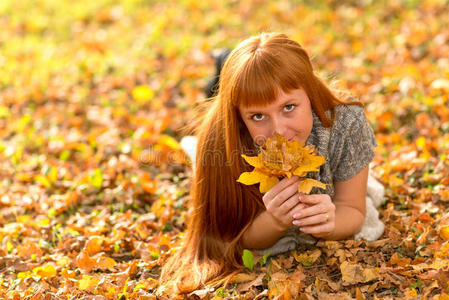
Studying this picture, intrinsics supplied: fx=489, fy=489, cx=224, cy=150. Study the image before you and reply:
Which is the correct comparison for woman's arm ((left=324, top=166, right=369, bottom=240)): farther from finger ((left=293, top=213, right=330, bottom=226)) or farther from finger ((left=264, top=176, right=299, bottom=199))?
finger ((left=264, top=176, right=299, bottom=199))

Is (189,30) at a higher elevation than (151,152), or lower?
higher

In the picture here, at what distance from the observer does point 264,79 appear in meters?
2.11

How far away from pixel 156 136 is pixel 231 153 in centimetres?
169

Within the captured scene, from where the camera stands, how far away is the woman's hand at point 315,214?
2.12 m

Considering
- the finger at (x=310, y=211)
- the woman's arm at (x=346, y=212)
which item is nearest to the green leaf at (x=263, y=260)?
the woman's arm at (x=346, y=212)

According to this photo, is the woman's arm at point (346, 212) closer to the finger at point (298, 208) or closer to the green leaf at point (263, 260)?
the finger at point (298, 208)

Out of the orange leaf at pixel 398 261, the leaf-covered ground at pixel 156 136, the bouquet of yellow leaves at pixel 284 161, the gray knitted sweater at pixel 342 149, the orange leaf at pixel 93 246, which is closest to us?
the bouquet of yellow leaves at pixel 284 161

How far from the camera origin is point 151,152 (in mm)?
3775

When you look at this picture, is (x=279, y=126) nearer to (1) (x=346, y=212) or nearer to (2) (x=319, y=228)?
(2) (x=319, y=228)

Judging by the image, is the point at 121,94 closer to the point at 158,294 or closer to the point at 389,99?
the point at 389,99

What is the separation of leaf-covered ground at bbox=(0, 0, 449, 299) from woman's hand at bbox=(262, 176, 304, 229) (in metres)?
0.30

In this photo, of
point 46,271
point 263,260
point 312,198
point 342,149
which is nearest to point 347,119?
point 342,149

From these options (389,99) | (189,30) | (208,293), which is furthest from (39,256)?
(189,30)

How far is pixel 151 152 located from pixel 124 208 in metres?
0.72
